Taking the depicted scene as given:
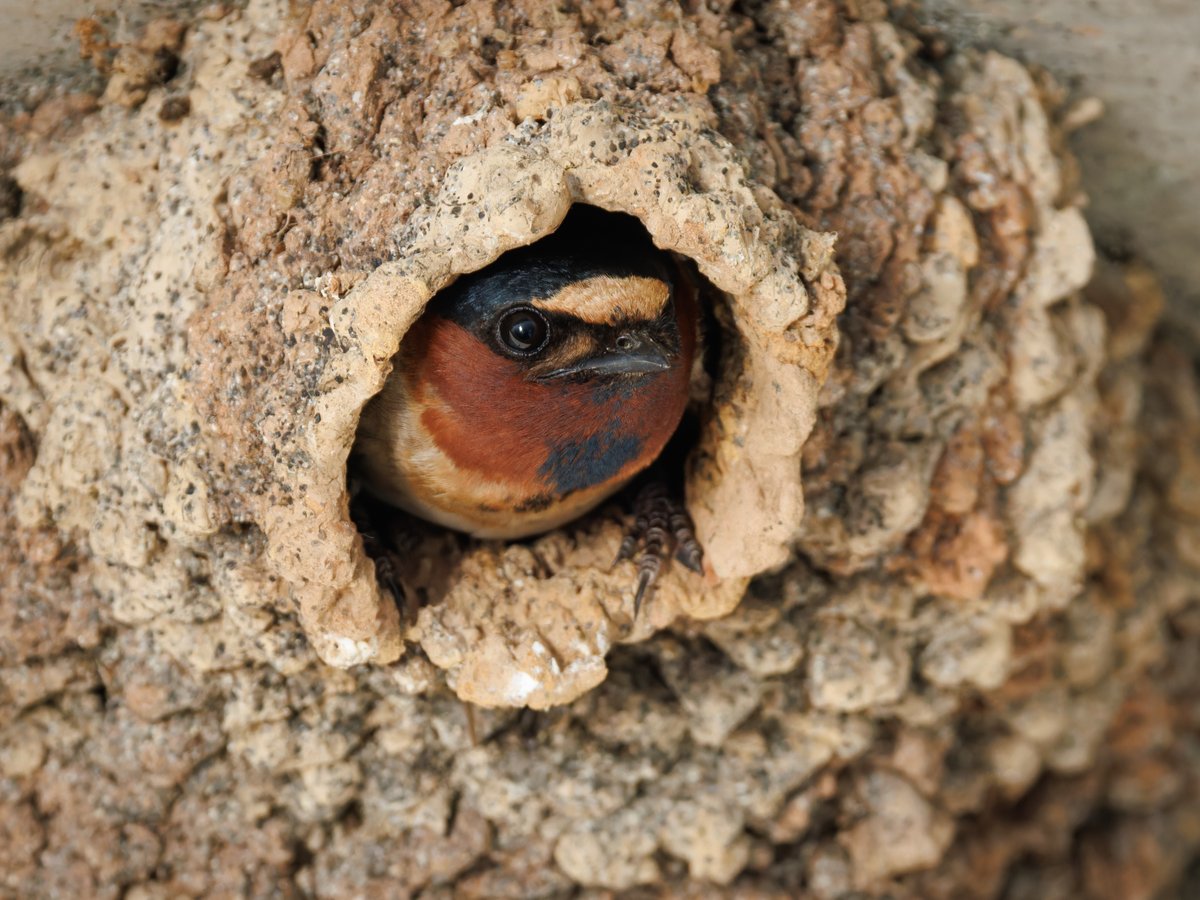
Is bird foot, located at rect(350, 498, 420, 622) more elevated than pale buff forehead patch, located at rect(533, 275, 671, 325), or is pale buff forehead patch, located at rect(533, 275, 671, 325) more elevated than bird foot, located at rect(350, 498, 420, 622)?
pale buff forehead patch, located at rect(533, 275, 671, 325)

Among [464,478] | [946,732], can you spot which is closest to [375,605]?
[464,478]

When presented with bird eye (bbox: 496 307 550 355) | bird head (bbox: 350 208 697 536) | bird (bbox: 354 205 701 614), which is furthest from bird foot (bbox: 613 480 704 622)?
bird eye (bbox: 496 307 550 355)

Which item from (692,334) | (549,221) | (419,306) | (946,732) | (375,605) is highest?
(549,221)

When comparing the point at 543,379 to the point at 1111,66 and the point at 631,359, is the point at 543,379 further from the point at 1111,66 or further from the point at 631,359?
the point at 1111,66

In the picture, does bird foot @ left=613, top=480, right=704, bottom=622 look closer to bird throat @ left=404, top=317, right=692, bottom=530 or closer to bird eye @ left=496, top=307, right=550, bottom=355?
bird throat @ left=404, top=317, right=692, bottom=530

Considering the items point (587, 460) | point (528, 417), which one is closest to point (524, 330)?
point (528, 417)

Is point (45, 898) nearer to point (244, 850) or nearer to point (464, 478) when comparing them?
point (244, 850)

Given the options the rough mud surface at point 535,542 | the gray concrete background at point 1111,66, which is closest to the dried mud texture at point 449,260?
the rough mud surface at point 535,542
